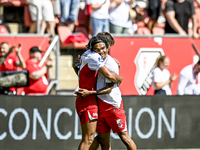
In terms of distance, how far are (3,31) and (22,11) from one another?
3.88 ft

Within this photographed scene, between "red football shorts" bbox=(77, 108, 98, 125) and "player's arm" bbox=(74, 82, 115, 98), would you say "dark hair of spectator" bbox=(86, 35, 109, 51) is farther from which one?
"red football shorts" bbox=(77, 108, 98, 125)

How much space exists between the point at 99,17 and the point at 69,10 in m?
0.81

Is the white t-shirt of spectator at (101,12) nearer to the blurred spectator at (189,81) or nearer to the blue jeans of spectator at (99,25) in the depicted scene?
the blue jeans of spectator at (99,25)

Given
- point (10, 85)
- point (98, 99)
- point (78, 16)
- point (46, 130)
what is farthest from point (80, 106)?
point (78, 16)

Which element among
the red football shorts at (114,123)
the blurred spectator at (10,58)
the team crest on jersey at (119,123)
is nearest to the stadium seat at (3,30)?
the blurred spectator at (10,58)

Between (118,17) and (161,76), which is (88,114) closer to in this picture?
(161,76)

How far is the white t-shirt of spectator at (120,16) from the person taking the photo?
9.50 m

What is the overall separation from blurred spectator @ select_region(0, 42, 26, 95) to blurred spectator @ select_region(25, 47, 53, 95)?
6.8 inches

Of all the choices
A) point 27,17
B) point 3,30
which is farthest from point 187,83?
point 3,30

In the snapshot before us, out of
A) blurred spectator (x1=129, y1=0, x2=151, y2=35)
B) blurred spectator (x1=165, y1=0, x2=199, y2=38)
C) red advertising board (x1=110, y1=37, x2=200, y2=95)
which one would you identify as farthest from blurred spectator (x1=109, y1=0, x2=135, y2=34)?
blurred spectator (x1=165, y1=0, x2=199, y2=38)

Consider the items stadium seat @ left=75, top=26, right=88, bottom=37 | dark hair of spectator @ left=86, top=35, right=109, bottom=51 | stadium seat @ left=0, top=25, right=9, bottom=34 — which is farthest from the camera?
stadium seat @ left=75, top=26, right=88, bottom=37

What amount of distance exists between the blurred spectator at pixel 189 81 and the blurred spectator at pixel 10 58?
2967mm

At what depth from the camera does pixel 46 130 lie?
7.47m

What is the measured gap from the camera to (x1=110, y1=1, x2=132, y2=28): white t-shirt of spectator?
31.2 feet
